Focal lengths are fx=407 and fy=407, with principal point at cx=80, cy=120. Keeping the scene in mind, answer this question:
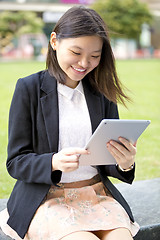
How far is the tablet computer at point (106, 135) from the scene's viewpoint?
3.76ft

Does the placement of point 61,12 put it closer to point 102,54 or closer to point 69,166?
point 102,54

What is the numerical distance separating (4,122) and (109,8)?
14.9 meters

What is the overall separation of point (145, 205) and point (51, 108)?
0.72 m

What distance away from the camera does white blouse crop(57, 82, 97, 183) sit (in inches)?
53.4

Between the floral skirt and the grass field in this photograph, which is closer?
the floral skirt

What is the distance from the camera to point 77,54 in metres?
1.30

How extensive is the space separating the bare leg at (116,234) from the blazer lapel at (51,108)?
310 millimetres

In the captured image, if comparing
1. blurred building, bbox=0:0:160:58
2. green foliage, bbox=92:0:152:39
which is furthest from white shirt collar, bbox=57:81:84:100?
green foliage, bbox=92:0:152:39

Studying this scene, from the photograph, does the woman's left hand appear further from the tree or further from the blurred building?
the blurred building

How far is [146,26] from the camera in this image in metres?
19.9

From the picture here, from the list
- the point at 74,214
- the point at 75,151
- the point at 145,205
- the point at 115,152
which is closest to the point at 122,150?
the point at 115,152

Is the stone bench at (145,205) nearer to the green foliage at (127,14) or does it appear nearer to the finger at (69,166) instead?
the finger at (69,166)

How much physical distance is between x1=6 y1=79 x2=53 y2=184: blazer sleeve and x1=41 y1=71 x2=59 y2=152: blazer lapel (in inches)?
2.0

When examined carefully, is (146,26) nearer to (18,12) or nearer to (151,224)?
(18,12)
